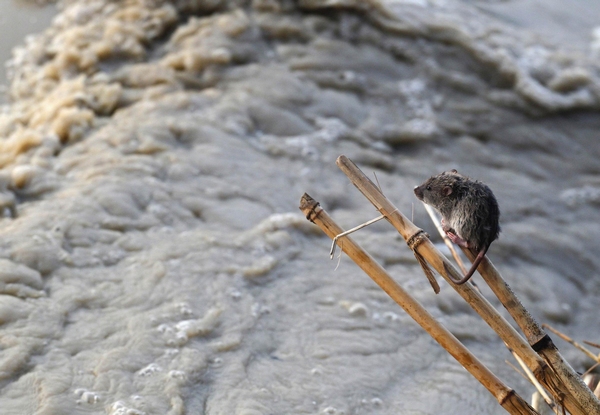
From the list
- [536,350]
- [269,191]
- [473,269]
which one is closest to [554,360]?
[536,350]

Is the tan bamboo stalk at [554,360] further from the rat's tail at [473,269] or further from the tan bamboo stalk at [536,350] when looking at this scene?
the rat's tail at [473,269]

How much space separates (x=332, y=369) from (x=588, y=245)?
→ 8.30ft

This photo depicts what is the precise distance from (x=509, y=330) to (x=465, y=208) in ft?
1.63

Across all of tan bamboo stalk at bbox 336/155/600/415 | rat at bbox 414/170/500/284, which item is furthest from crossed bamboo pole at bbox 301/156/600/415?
rat at bbox 414/170/500/284

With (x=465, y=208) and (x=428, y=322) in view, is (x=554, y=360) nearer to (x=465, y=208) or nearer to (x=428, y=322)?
(x=428, y=322)

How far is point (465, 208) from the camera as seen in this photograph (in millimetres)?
2320

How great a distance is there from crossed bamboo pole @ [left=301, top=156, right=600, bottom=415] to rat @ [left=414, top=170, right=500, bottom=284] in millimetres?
111

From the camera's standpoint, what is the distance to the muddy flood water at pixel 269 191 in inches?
114

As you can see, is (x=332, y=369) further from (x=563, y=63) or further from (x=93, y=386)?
(x=563, y=63)

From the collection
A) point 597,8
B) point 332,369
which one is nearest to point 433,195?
point 332,369

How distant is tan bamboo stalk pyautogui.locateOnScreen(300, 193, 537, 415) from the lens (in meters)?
2.11

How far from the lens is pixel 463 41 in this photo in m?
5.88

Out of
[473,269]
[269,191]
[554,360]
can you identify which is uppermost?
[473,269]

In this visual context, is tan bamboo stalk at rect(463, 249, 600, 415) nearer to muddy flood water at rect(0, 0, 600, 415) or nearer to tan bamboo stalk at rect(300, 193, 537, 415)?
tan bamboo stalk at rect(300, 193, 537, 415)
